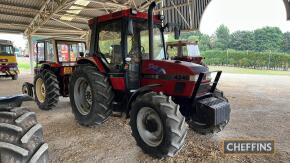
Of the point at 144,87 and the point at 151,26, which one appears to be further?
the point at 151,26

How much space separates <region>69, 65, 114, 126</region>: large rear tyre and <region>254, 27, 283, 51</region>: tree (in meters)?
45.6

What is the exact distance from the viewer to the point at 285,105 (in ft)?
25.2

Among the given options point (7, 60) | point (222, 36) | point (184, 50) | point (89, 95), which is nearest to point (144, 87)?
point (89, 95)

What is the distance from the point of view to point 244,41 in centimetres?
4775

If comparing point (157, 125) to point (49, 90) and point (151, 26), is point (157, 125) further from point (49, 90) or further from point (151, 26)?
point (49, 90)

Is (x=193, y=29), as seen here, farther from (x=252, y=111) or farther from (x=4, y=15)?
(x=4, y=15)

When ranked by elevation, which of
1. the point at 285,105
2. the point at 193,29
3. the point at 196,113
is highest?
the point at 193,29

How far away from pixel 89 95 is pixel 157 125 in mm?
2108

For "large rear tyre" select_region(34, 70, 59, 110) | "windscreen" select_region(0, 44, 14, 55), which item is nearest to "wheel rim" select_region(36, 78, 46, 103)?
"large rear tyre" select_region(34, 70, 59, 110)

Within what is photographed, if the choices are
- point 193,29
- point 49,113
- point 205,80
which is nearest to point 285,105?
point 205,80

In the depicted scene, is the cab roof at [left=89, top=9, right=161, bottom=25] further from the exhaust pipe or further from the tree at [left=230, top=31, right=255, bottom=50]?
the tree at [left=230, top=31, right=255, bottom=50]

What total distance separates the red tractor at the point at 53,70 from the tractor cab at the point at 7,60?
9.54 meters

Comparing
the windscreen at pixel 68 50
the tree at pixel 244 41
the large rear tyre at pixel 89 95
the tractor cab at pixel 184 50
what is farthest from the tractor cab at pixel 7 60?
the tree at pixel 244 41

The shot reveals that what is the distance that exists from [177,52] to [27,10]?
29.3 ft
